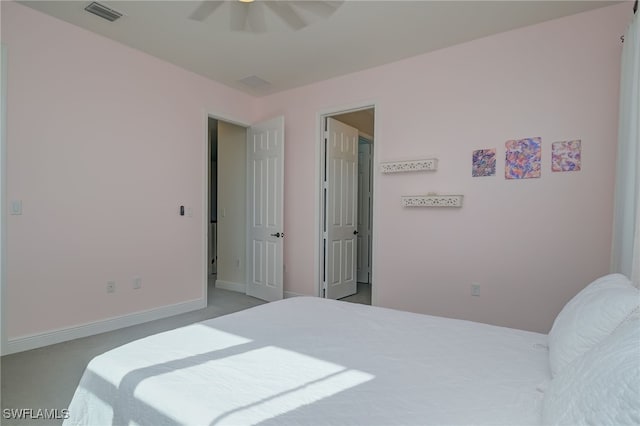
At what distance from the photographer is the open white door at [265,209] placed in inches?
171

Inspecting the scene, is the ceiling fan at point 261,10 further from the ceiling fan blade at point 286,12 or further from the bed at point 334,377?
the bed at point 334,377

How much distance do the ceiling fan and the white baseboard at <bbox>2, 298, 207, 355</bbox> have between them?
2802 mm

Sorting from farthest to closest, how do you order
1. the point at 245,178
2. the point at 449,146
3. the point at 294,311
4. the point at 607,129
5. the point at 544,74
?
1. the point at 245,178
2. the point at 449,146
3. the point at 544,74
4. the point at 607,129
5. the point at 294,311

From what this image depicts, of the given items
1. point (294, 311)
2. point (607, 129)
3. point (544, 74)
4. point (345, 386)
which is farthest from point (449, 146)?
point (345, 386)

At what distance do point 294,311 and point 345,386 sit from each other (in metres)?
0.91

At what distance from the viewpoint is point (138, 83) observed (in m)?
3.48

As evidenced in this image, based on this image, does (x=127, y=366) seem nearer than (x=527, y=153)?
Yes

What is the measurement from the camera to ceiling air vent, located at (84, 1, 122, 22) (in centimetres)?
266

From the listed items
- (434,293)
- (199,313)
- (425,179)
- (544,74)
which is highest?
(544,74)

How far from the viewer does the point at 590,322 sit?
1150 mm

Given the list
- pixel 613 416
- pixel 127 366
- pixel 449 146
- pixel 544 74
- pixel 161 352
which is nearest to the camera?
pixel 613 416

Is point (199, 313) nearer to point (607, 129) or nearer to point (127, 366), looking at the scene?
point (127, 366)

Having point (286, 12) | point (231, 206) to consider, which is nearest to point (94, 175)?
point (231, 206)

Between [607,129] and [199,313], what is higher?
[607,129]
